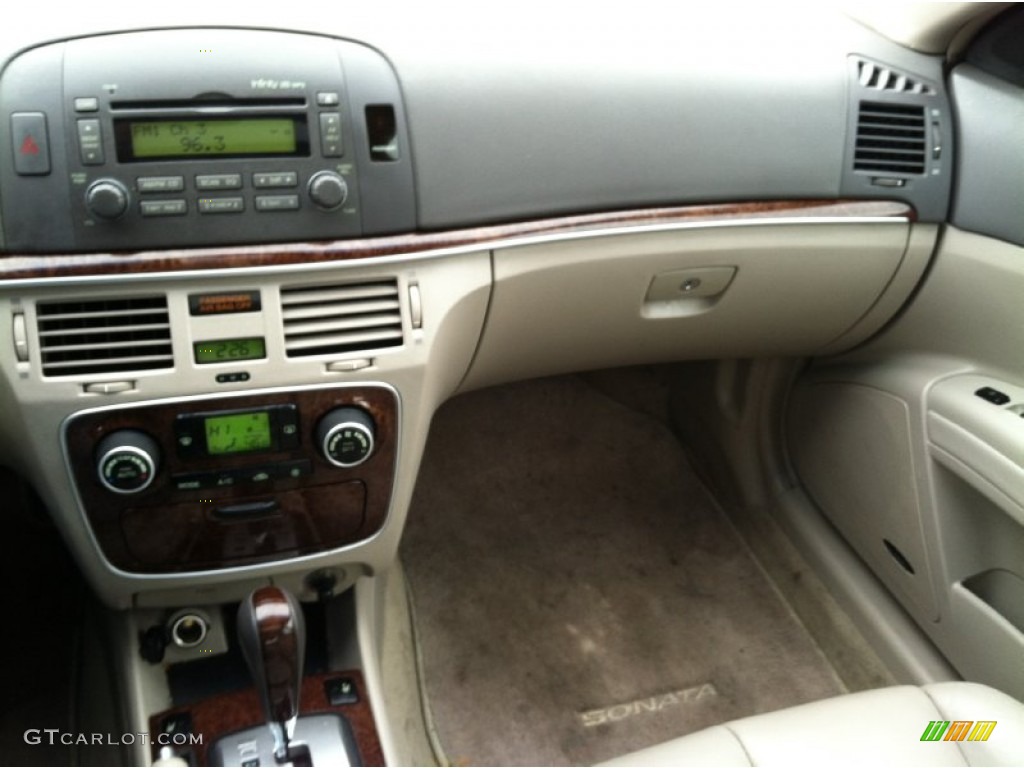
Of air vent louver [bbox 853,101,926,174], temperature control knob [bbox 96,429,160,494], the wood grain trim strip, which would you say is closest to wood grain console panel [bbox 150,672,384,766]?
temperature control knob [bbox 96,429,160,494]

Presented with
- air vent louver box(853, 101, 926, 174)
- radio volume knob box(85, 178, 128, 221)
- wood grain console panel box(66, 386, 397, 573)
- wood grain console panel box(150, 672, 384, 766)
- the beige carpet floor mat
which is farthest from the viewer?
the beige carpet floor mat

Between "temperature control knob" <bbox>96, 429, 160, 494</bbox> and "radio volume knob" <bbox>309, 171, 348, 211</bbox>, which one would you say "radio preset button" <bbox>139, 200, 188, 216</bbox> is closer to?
"radio volume knob" <bbox>309, 171, 348, 211</bbox>

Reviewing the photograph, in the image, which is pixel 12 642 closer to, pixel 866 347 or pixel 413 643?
pixel 413 643

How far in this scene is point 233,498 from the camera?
126cm

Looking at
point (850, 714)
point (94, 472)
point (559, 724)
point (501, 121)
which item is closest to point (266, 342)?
point (94, 472)

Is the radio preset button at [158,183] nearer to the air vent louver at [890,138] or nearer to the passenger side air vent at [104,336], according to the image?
the passenger side air vent at [104,336]

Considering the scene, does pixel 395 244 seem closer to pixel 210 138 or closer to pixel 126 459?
pixel 210 138

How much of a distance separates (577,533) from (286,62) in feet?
4.46

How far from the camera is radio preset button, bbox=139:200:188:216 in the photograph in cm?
109

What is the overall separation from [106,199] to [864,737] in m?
1.11

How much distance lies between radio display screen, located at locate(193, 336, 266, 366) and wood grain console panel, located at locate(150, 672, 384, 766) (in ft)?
1.73

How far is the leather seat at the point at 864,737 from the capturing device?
1127mm

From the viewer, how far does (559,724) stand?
1786 mm

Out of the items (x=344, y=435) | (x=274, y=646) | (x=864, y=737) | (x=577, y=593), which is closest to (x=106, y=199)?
(x=344, y=435)
